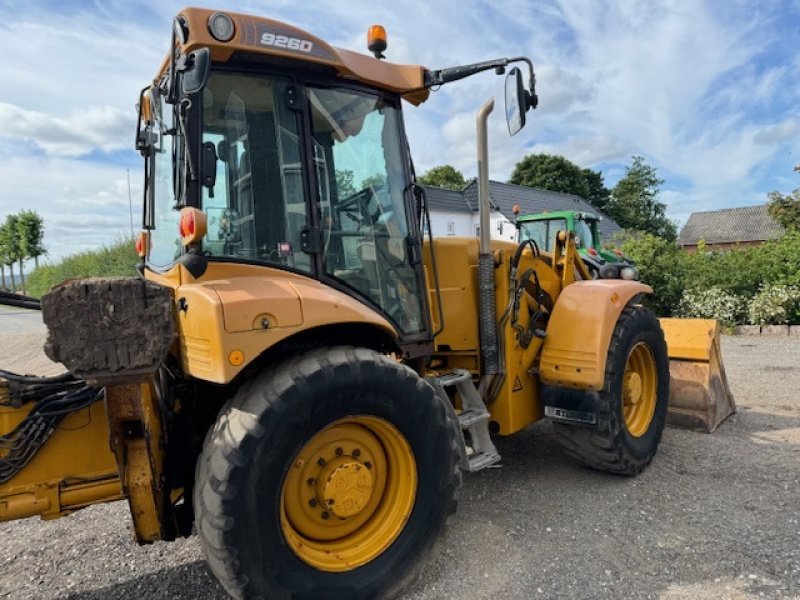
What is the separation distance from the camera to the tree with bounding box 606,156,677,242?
47.8 m

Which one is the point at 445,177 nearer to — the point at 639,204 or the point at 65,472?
the point at 639,204

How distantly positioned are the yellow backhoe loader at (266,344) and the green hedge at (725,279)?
10.5 m

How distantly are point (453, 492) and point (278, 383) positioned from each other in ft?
3.53

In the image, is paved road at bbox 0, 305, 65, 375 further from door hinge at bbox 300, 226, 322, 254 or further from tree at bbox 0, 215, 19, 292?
tree at bbox 0, 215, 19, 292

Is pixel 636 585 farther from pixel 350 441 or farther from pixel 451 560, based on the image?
pixel 350 441

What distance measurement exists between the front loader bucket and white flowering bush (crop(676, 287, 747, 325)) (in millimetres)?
7457

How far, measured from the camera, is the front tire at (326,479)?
2352 mm

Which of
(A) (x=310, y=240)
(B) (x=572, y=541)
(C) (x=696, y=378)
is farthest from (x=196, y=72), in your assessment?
(C) (x=696, y=378)

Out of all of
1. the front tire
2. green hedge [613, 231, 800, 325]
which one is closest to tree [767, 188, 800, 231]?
green hedge [613, 231, 800, 325]

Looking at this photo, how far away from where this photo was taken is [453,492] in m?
2.92

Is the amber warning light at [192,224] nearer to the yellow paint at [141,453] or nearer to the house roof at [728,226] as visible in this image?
the yellow paint at [141,453]

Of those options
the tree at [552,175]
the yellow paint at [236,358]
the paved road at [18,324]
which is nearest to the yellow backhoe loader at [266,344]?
the yellow paint at [236,358]

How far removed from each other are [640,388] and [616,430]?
69cm

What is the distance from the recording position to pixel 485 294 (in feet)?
12.9
